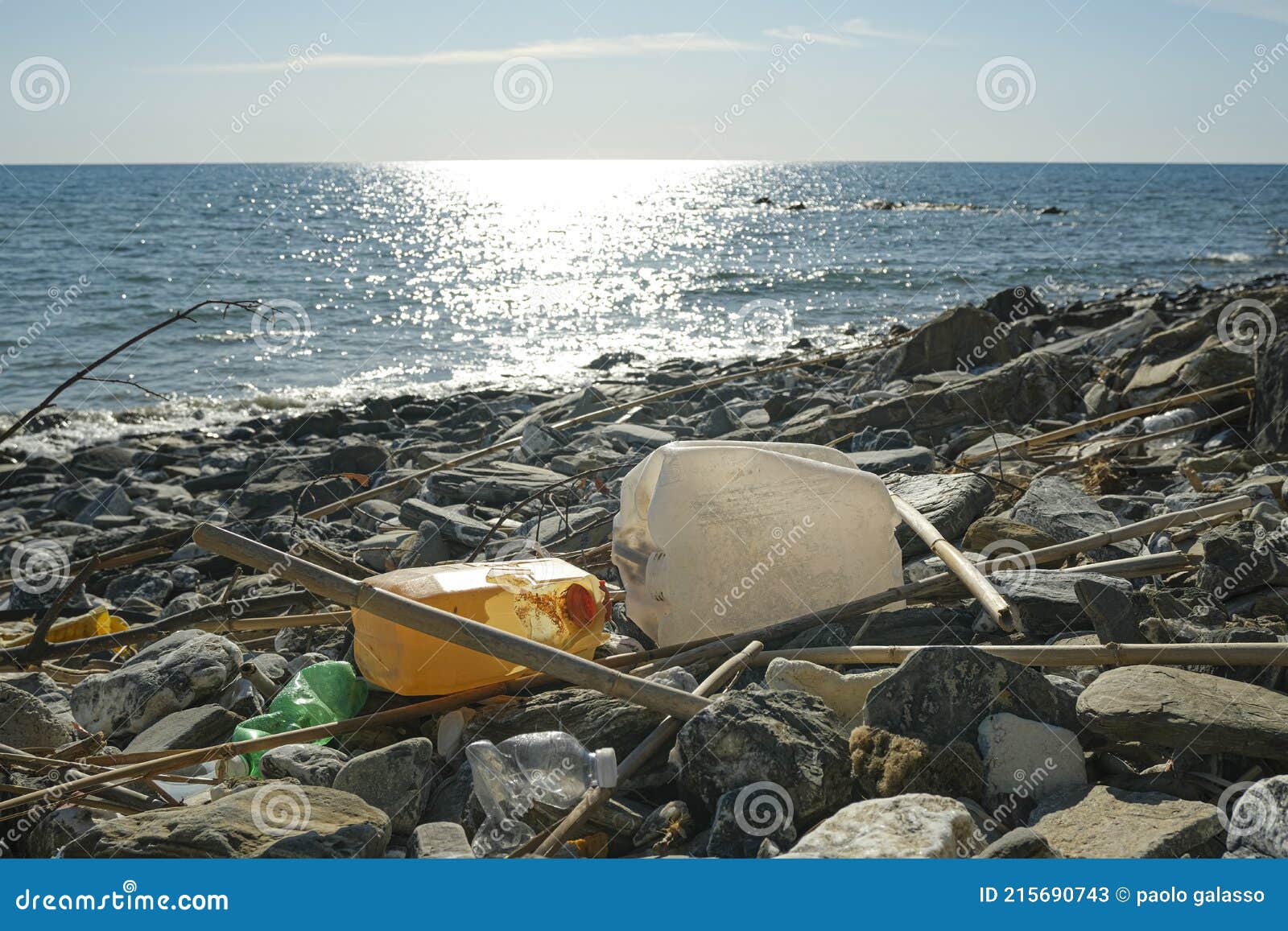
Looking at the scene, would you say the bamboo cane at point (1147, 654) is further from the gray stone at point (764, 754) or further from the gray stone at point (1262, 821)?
the gray stone at point (1262, 821)

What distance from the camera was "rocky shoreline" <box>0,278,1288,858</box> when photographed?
196 centimetres

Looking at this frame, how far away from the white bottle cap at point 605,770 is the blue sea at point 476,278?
118 centimetres

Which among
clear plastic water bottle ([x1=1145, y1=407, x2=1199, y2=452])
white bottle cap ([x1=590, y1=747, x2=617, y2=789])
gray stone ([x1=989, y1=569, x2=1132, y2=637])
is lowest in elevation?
white bottle cap ([x1=590, y1=747, x2=617, y2=789])

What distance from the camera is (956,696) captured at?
217cm

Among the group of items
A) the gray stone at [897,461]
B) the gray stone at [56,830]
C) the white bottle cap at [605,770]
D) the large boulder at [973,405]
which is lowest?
the gray stone at [56,830]

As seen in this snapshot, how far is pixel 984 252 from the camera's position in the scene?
95.4ft

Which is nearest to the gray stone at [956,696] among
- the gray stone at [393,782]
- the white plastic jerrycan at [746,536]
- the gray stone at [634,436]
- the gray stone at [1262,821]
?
the gray stone at [1262,821]

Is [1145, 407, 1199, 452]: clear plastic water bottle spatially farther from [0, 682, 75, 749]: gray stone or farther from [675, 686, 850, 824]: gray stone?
[0, 682, 75, 749]: gray stone

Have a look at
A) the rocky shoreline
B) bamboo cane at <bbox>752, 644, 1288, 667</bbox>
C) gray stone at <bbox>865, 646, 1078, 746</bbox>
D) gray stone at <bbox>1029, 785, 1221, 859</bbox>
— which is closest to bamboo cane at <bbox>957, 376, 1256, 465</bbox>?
the rocky shoreline

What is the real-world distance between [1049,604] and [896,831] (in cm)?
122

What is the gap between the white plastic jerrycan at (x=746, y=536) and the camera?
289 cm

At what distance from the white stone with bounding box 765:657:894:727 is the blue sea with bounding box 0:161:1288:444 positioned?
1.51 metres

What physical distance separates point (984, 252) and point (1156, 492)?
26.5 meters

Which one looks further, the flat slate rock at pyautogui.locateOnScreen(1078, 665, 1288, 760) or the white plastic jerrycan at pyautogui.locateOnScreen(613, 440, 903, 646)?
the white plastic jerrycan at pyautogui.locateOnScreen(613, 440, 903, 646)
